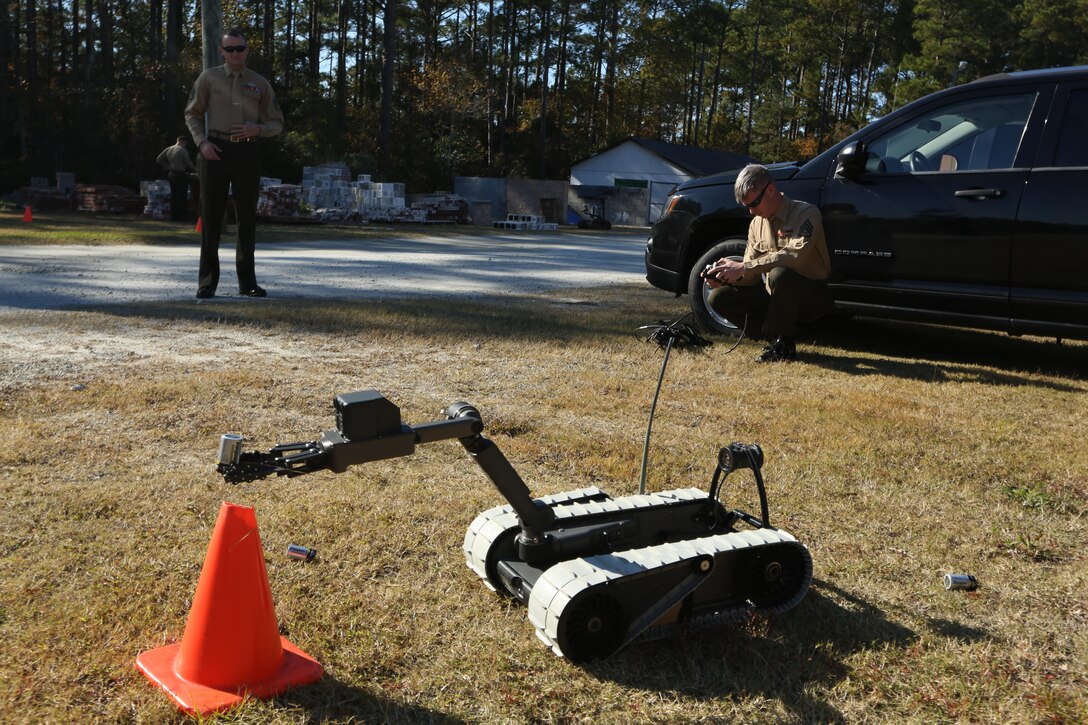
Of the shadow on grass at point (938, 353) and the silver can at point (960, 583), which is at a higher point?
the shadow on grass at point (938, 353)

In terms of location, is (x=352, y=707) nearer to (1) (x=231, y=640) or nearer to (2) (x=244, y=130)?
(1) (x=231, y=640)

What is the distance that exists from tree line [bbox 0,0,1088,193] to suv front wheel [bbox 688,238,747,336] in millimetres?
28909

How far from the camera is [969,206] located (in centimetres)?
624

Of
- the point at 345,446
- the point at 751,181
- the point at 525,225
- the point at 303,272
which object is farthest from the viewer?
the point at 525,225

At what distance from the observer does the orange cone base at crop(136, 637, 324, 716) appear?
2.15 metres

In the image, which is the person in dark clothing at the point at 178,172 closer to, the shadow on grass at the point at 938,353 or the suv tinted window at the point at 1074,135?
the shadow on grass at the point at 938,353

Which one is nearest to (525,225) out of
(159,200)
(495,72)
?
(159,200)

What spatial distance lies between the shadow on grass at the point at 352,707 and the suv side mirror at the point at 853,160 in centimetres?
559

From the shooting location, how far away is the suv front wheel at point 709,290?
24.2ft

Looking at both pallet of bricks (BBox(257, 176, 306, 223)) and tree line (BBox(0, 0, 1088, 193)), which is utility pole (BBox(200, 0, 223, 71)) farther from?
tree line (BBox(0, 0, 1088, 193))

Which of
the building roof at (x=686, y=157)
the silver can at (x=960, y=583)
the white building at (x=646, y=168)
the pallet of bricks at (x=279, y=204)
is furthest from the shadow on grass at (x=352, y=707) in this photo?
the building roof at (x=686, y=157)

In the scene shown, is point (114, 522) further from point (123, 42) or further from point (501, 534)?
point (123, 42)

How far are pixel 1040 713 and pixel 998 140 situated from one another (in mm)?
5078

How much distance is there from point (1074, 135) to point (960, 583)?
14.1 feet
